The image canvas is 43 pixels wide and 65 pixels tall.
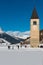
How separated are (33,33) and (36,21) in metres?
3.56

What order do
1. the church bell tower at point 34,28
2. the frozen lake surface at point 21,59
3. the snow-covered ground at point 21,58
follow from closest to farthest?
the frozen lake surface at point 21,59 → the snow-covered ground at point 21,58 → the church bell tower at point 34,28

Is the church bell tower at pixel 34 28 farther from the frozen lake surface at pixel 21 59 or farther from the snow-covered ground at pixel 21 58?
the frozen lake surface at pixel 21 59

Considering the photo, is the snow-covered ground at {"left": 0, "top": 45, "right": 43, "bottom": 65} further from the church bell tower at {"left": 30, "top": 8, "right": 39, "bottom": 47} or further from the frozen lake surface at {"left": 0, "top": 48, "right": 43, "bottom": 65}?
the church bell tower at {"left": 30, "top": 8, "right": 39, "bottom": 47}

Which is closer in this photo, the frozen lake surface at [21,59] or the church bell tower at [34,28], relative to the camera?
the frozen lake surface at [21,59]

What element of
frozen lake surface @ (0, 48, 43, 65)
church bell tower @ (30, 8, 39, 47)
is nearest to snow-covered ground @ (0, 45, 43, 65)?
frozen lake surface @ (0, 48, 43, 65)

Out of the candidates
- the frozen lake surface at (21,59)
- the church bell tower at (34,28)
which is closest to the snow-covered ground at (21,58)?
the frozen lake surface at (21,59)

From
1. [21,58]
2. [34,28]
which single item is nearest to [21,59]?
[21,58]

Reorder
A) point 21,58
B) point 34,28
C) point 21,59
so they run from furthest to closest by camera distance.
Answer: point 34,28 → point 21,58 → point 21,59

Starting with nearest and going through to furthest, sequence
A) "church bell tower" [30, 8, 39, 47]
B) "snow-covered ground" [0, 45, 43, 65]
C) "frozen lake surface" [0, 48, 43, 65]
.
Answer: "frozen lake surface" [0, 48, 43, 65] < "snow-covered ground" [0, 45, 43, 65] < "church bell tower" [30, 8, 39, 47]

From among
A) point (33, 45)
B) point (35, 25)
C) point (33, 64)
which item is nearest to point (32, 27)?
point (35, 25)

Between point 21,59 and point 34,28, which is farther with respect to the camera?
point 34,28

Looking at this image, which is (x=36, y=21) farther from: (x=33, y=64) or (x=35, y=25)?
(x=33, y=64)

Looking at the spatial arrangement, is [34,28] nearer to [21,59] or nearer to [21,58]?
[21,58]

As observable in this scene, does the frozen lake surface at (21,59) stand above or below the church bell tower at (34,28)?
below
